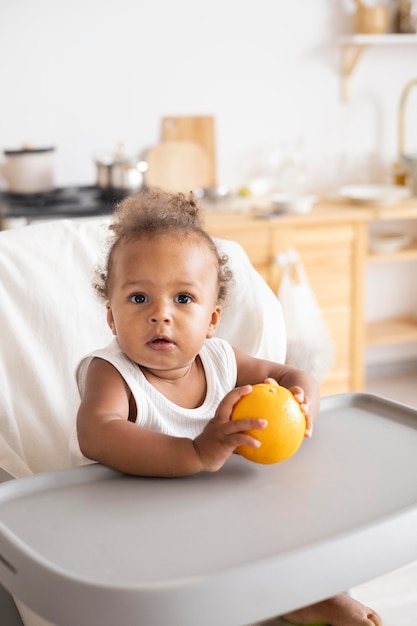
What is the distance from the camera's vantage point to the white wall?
324cm

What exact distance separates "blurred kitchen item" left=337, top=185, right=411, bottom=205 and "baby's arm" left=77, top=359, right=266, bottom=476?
7.73ft

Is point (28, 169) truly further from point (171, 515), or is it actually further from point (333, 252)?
point (171, 515)

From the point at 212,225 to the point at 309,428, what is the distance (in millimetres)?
1891

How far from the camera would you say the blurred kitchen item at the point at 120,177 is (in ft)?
9.87

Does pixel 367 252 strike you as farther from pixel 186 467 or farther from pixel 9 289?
pixel 186 467

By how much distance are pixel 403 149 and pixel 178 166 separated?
1.01 m

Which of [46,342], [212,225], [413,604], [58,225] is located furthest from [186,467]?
[212,225]

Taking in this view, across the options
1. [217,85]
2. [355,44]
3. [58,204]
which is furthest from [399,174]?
[58,204]

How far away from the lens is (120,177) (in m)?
3.02

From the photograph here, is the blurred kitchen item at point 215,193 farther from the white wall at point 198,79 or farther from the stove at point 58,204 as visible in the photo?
the stove at point 58,204

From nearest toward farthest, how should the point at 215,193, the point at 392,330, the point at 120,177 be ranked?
1. the point at 120,177
2. the point at 215,193
3. the point at 392,330

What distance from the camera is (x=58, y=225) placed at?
1.60m

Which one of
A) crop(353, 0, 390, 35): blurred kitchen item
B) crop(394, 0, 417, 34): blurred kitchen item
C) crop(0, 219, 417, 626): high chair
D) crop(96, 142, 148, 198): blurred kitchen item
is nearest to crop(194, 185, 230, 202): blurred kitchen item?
crop(96, 142, 148, 198): blurred kitchen item

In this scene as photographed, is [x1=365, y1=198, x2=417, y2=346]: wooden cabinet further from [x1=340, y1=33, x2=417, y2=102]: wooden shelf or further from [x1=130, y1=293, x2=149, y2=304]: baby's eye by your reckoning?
[x1=130, y1=293, x2=149, y2=304]: baby's eye
